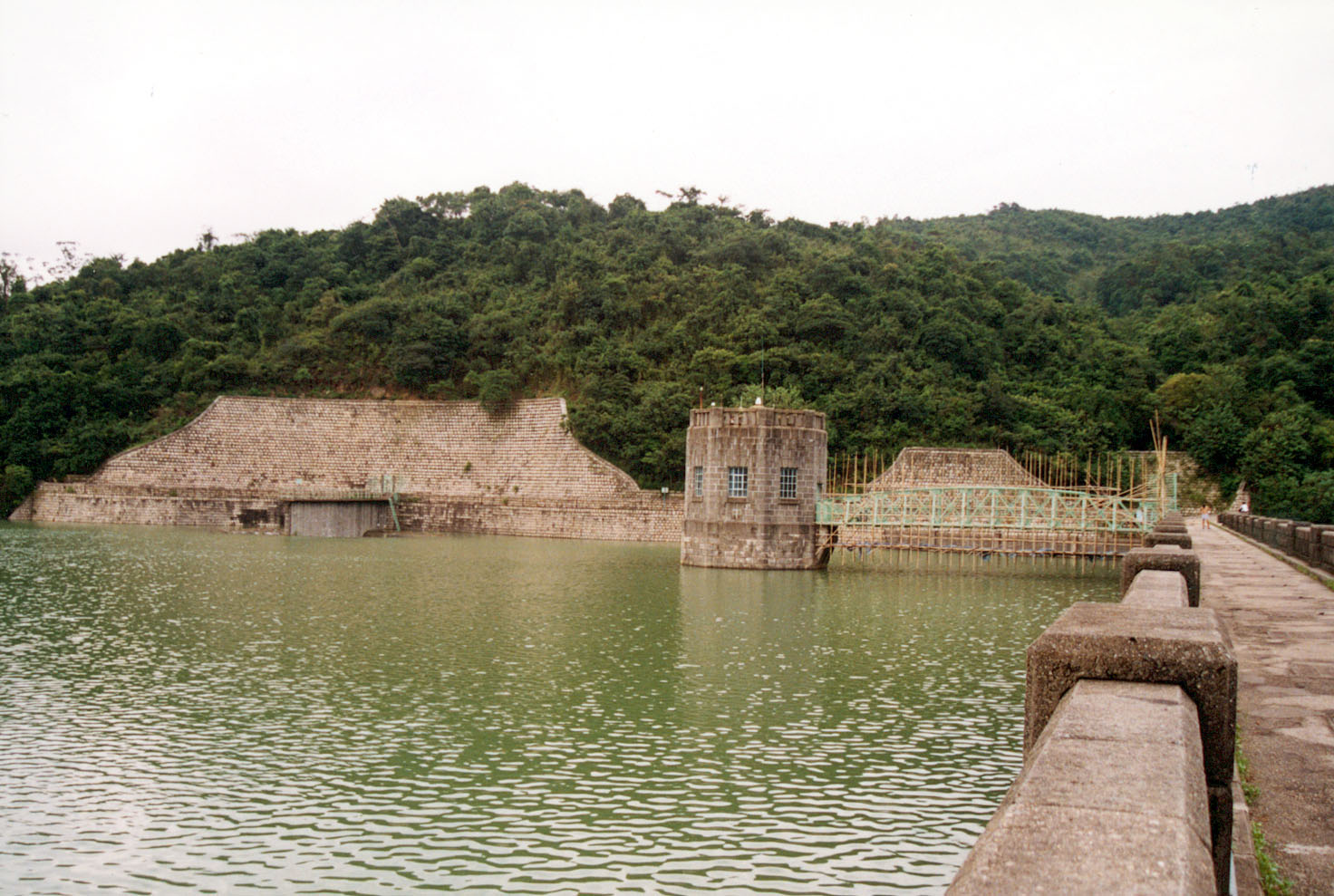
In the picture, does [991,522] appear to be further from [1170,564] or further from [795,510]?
[1170,564]

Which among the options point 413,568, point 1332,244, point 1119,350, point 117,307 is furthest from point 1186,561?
point 1332,244

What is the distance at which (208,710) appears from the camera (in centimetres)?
1288

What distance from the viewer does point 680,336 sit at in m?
54.8

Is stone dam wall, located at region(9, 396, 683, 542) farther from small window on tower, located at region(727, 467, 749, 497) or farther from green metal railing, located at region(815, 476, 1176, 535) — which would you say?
green metal railing, located at region(815, 476, 1176, 535)

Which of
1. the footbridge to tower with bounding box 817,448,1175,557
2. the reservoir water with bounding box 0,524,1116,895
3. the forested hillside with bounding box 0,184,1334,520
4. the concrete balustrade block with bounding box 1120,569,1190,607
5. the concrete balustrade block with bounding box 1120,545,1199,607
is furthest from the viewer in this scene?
the forested hillside with bounding box 0,184,1334,520

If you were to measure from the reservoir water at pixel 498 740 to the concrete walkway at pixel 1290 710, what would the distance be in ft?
8.17

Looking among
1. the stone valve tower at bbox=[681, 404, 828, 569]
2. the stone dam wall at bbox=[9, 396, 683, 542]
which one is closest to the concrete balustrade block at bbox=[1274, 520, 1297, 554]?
the stone valve tower at bbox=[681, 404, 828, 569]

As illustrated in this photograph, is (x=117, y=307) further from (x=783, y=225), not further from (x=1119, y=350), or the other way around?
(x=1119, y=350)

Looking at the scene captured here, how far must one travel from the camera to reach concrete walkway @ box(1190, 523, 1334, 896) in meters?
5.04

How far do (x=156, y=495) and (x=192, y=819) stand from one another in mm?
46492

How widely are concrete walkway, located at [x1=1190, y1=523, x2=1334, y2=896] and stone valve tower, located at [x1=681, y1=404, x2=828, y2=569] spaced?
15880 mm

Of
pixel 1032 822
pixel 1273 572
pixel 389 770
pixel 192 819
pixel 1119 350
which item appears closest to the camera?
pixel 1032 822

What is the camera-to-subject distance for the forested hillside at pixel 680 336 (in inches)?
1943

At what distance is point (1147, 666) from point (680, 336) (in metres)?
51.1
